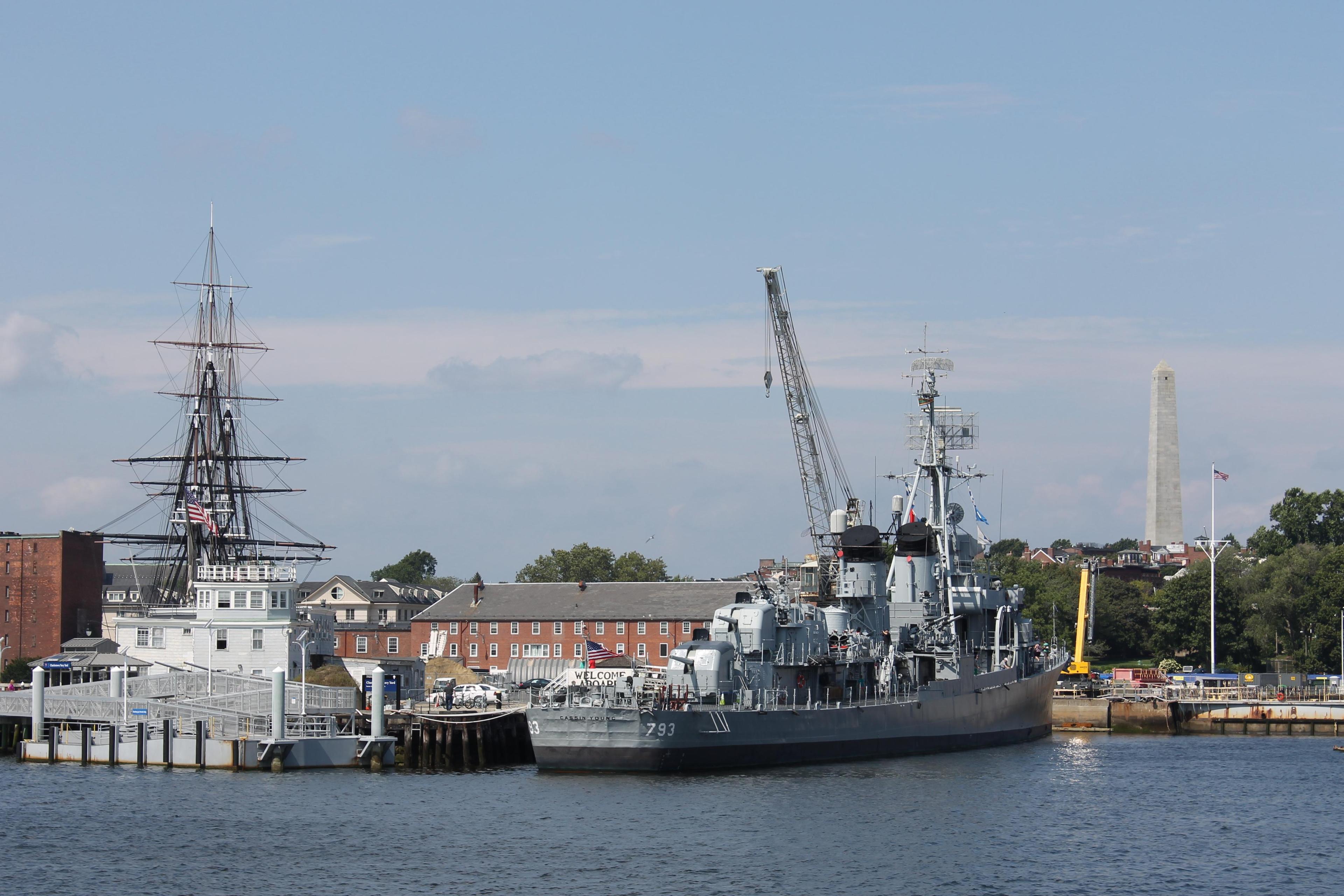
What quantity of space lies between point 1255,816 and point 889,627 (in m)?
24.4

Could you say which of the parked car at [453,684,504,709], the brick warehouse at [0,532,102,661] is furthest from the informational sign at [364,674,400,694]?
the brick warehouse at [0,532,102,661]

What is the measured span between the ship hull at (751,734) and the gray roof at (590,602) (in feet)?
134

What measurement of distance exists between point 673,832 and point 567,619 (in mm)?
68005

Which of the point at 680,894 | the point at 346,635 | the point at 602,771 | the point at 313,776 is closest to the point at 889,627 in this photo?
the point at 602,771

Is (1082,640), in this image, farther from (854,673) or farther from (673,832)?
(673,832)

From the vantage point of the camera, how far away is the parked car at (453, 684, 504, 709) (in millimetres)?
69062

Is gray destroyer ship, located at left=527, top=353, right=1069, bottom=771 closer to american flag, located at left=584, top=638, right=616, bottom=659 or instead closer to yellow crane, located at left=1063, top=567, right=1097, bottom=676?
american flag, located at left=584, top=638, right=616, bottom=659

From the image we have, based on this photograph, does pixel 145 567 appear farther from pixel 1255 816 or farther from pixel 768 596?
pixel 1255 816

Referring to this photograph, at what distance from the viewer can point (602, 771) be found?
55875mm

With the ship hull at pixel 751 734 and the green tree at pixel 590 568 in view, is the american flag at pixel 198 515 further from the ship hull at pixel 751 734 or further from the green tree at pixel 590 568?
the green tree at pixel 590 568

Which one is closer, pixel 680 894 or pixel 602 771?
pixel 680 894

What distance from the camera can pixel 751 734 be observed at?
57438mm

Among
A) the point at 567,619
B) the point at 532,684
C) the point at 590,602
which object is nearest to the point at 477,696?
the point at 532,684

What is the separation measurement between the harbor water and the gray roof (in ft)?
163
